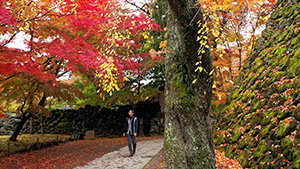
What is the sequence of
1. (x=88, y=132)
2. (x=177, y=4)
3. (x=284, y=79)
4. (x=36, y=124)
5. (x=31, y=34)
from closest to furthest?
1. (x=177, y=4)
2. (x=284, y=79)
3. (x=31, y=34)
4. (x=88, y=132)
5. (x=36, y=124)

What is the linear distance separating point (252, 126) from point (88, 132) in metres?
12.2

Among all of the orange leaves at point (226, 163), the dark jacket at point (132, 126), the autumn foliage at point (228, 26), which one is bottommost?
the orange leaves at point (226, 163)

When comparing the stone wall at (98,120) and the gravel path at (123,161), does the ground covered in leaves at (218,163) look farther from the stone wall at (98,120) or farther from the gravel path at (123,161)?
the stone wall at (98,120)

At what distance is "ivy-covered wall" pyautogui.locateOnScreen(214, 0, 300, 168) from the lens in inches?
172

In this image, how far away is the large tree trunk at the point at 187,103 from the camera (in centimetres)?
356

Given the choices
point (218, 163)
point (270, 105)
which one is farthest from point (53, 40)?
point (270, 105)

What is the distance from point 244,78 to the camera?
319 inches

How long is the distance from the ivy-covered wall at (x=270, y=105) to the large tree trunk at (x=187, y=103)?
65.0 inches

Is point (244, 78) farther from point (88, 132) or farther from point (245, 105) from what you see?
point (88, 132)

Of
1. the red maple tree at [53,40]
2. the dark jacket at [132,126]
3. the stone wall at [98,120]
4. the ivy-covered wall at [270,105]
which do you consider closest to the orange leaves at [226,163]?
the ivy-covered wall at [270,105]

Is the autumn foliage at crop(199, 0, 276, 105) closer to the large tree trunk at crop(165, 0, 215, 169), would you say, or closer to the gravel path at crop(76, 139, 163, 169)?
the large tree trunk at crop(165, 0, 215, 169)

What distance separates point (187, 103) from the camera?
3629mm

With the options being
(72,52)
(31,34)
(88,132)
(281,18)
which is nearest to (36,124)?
(88,132)

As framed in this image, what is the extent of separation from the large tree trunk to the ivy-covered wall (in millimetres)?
1652
